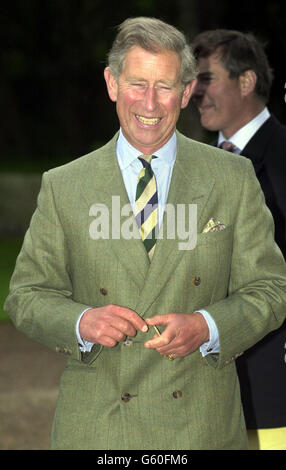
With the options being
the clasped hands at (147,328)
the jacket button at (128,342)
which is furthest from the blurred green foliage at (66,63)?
the clasped hands at (147,328)

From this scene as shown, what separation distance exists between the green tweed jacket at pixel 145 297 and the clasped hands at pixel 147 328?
130 millimetres

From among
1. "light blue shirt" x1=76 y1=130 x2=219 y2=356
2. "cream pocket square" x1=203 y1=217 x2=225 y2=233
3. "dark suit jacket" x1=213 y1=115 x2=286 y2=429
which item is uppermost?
"light blue shirt" x1=76 y1=130 x2=219 y2=356

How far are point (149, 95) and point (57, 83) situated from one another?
2740cm

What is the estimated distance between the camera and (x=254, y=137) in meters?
4.98

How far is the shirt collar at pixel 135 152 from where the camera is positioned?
3.08 metres

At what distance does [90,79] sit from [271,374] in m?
25.1

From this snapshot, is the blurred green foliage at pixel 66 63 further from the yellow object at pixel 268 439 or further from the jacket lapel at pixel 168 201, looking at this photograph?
the jacket lapel at pixel 168 201

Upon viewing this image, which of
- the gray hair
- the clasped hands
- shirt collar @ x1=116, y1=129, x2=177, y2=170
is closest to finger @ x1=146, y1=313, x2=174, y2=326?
the clasped hands

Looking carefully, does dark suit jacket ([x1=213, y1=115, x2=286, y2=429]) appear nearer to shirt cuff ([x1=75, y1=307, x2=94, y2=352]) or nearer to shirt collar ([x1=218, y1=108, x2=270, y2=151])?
shirt collar ([x1=218, y1=108, x2=270, y2=151])

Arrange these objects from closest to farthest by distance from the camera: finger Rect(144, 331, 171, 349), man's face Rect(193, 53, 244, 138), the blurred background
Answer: finger Rect(144, 331, 171, 349) < man's face Rect(193, 53, 244, 138) < the blurred background

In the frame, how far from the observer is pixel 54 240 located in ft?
9.82

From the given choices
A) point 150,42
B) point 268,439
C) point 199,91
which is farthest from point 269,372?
point 150,42

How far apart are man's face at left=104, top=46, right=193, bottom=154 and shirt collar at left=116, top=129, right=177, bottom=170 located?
4 cm

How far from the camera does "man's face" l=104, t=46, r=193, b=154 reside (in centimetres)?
294
